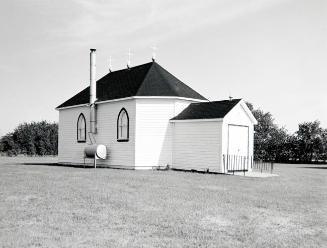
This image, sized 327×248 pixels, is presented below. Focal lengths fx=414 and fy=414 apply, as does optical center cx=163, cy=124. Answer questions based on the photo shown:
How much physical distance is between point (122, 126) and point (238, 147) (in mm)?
7971

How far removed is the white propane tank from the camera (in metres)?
28.4

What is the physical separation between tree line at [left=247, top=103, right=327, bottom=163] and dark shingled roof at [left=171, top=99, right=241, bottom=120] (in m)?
25.4

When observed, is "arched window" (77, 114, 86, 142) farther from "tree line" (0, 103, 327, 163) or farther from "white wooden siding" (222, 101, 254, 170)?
"tree line" (0, 103, 327, 163)

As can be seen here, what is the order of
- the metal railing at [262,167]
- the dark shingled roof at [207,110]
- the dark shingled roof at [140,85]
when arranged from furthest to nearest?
the dark shingled roof at [140,85], the metal railing at [262,167], the dark shingled roof at [207,110]

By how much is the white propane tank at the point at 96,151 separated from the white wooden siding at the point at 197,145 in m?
5.08

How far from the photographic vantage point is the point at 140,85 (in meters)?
28.3

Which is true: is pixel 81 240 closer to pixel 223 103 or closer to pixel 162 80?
pixel 223 103

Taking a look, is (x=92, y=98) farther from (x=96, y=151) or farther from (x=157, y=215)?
(x=157, y=215)

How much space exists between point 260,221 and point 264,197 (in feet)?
13.6

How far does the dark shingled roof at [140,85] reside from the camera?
27828mm

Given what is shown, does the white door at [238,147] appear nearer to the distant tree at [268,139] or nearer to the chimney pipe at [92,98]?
the chimney pipe at [92,98]

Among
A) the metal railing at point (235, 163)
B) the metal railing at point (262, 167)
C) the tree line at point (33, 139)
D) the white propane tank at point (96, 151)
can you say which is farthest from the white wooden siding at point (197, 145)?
the tree line at point (33, 139)

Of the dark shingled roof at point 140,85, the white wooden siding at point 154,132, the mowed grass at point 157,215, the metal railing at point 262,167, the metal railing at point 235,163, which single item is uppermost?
the dark shingled roof at point 140,85

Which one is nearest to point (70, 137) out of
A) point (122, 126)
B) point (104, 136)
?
point (104, 136)
